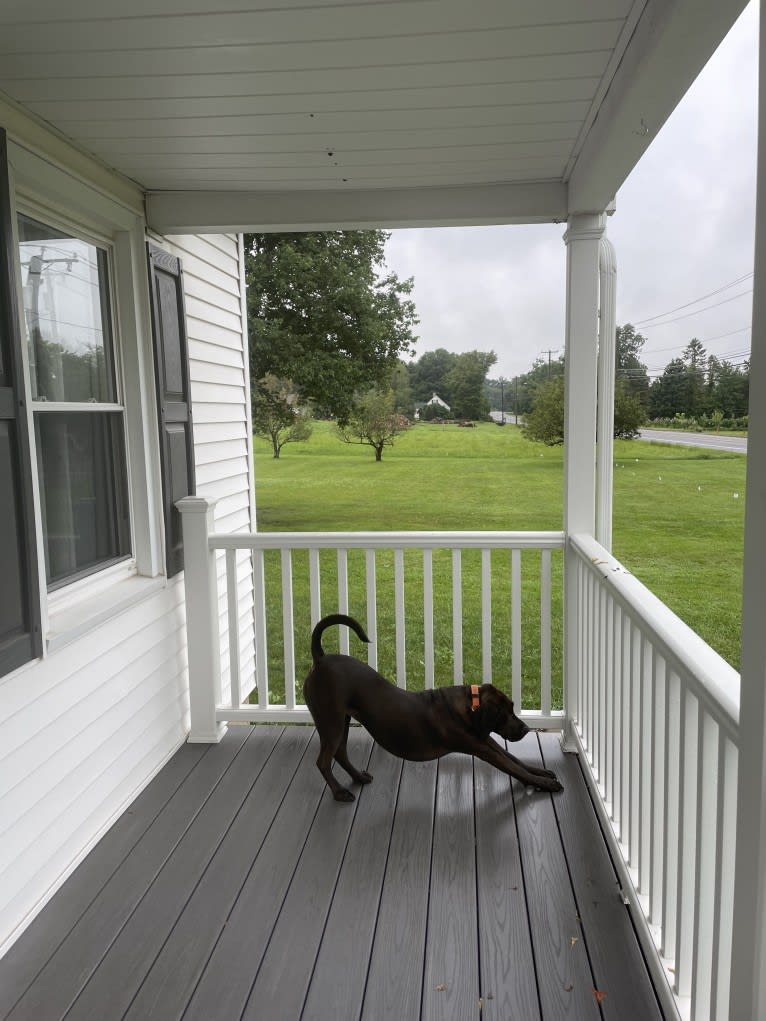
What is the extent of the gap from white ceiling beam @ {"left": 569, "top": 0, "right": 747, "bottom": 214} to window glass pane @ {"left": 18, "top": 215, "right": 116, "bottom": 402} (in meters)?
1.93

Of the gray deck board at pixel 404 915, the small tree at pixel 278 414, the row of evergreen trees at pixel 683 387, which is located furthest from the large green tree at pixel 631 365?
the small tree at pixel 278 414

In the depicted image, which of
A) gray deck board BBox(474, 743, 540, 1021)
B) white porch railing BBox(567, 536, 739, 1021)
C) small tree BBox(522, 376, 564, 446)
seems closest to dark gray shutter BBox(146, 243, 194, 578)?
gray deck board BBox(474, 743, 540, 1021)

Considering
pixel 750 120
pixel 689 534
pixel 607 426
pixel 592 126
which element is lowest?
pixel 689 534

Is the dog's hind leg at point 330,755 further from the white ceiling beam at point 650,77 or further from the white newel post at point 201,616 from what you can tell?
the white ceiling beam at point 650,77

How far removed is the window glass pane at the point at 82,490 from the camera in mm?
2727

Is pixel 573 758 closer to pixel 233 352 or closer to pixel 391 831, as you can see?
pixel 391 831

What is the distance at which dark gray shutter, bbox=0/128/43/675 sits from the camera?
2219mm

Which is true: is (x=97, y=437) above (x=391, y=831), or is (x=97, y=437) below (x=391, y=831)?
above

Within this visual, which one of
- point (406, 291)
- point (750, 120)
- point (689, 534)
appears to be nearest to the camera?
point (750, 120)

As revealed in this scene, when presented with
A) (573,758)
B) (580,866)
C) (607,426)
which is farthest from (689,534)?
(580,866)

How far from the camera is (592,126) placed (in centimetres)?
259

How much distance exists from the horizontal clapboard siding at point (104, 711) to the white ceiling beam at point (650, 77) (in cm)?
220

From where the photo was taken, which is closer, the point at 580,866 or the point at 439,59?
the point at 439,59

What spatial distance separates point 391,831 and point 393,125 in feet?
8.25
